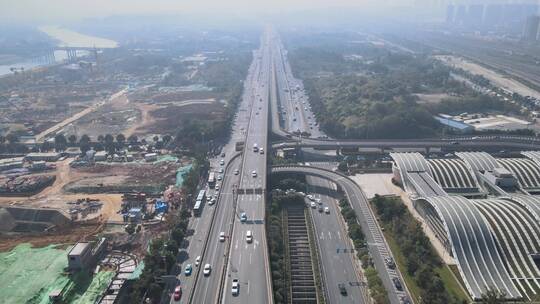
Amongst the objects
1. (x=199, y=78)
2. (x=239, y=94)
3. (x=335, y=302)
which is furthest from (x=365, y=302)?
(x=199, y=78)

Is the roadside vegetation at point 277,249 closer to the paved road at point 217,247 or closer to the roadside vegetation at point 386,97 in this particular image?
the paved road at point 217,247

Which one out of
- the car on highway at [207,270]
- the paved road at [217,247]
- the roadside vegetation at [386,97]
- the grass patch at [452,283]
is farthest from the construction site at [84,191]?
the grass patch at [452,283]

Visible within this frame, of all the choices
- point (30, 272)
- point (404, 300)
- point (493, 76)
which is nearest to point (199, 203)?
point (30, 272)

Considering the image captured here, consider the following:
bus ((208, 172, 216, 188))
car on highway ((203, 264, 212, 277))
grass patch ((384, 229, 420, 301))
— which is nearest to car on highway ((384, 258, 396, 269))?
grass patch ((384, 229, 420, 301))

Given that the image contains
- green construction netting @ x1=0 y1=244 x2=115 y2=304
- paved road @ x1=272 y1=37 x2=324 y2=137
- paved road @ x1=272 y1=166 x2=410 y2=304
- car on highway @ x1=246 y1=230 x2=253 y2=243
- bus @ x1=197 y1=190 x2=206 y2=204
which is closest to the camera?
green construction netting @ x1=0 y1=244 x2=115 y2=304

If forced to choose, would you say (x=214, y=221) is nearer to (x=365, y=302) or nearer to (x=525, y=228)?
(x=365, y=302)

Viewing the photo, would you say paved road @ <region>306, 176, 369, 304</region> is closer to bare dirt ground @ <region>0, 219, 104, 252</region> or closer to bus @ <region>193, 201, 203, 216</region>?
bus @ <region>193, 201, 203, 216</region>

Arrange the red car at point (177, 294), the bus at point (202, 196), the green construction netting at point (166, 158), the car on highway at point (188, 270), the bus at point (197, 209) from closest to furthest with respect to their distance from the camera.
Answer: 1. the red car at point (177, 294)
2. the car on highway at point (188, 270)
3. the bus at point (197, 209)
4. the bus at point (202, 196)
5. the green construction netting at point (166, 158)
